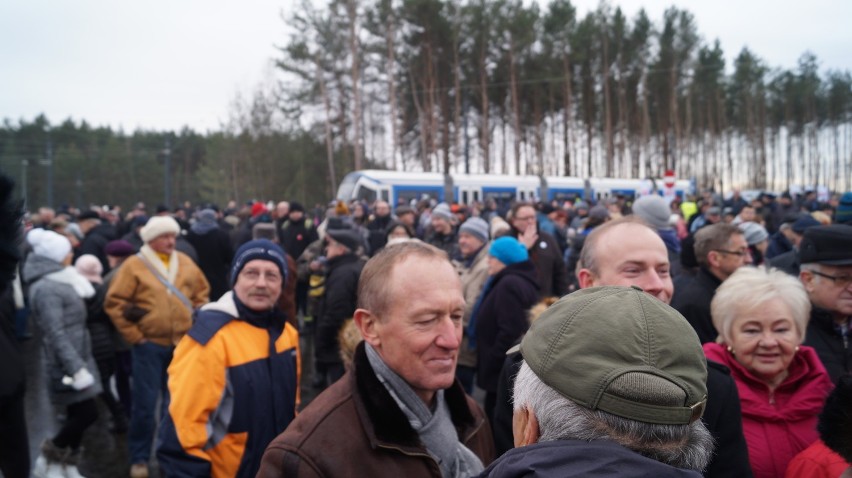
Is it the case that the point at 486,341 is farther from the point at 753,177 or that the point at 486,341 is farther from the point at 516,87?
the point at 753,177

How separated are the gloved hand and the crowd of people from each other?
0.01m

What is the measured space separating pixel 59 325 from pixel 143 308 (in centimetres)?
61

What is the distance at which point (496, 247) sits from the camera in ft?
15.4

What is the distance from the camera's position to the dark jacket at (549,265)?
21.2ft

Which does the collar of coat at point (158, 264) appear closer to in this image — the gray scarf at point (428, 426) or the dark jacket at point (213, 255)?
the dark jacket at point (213, 255)

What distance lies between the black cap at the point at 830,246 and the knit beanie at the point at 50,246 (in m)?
5.20

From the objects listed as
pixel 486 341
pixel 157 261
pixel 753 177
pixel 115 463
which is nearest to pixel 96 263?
pixel 157 261

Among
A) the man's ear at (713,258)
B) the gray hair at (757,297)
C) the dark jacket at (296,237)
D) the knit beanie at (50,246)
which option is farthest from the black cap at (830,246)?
the dark jacket at (296,237)

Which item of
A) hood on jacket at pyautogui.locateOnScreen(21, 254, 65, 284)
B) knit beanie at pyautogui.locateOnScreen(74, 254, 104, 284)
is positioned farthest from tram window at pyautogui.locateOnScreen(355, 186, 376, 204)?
hood on jacket at pyautogui.locateOnScreen(21, 254, 65, 284)

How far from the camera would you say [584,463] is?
1.12 metres

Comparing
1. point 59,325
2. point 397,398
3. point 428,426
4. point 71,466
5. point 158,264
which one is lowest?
point 71,466

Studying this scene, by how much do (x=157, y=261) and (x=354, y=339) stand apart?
9.67ft

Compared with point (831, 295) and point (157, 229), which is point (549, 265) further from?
point (157, 229)

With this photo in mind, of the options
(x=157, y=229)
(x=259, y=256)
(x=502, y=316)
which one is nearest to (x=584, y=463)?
(x=259, y=256)
